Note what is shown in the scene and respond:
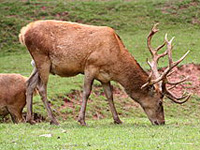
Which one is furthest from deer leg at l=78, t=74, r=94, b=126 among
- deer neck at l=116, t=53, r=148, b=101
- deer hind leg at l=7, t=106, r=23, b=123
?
deer hind leg at l=7, t=106, r=23, b=123

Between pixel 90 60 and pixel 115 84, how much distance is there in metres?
6.03

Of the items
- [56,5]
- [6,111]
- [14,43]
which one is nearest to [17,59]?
[14,43]

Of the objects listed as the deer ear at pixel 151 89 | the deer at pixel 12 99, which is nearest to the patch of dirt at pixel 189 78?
the deer ear at pixel 151 89

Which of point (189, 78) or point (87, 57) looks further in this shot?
point (189, 78)

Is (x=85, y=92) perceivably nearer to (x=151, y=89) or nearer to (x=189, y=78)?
(x=151, y=89)

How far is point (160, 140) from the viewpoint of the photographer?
7.57 meters

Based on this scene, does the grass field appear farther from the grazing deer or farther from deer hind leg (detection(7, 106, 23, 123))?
deer hind leg (detection(7, 106, 23, 123))

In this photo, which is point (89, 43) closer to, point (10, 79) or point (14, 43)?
point (10, 79)

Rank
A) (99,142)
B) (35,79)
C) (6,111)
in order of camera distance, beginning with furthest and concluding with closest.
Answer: (6,111), (35,79), (99,142)

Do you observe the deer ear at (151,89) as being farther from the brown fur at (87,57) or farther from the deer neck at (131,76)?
the deer neck at (131,76)

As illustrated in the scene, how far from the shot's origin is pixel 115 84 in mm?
16234

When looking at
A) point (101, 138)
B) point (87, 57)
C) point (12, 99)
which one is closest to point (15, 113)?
point (12, 99)

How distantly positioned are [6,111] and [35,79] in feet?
5.06

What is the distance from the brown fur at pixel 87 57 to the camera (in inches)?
409
